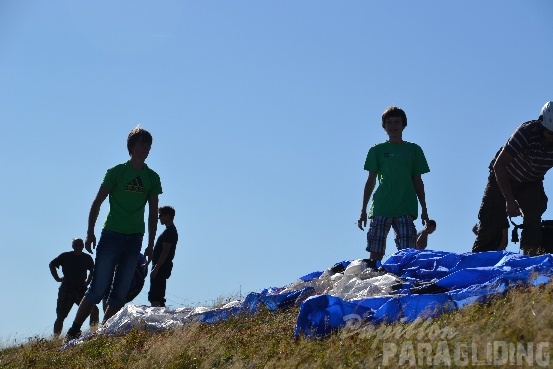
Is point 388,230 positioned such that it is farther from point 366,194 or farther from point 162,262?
point 162,262

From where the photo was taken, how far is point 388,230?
37.0ft

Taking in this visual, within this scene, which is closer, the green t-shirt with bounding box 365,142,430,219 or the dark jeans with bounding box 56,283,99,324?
the green t-shirt with bounding box 365,142,430,219

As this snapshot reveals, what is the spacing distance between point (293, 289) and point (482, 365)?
162 inches

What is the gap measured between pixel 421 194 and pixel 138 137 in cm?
337

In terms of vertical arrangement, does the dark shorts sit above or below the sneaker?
above

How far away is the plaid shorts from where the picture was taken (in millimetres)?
11172

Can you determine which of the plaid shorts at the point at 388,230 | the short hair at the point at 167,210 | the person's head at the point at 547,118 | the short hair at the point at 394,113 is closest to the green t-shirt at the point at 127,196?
the short hair at the point at 167,210

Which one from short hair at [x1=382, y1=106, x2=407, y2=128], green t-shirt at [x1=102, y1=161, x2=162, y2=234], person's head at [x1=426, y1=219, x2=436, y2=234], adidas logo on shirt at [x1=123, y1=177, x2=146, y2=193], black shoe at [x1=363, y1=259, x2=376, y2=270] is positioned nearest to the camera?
black shoe at [x1=363, y1=259, x2=376, y2=270]

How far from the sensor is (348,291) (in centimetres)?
909

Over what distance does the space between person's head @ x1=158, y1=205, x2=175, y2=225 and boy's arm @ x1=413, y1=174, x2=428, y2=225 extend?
3.42 m

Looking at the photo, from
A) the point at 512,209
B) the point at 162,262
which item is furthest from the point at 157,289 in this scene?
the point at 512,209

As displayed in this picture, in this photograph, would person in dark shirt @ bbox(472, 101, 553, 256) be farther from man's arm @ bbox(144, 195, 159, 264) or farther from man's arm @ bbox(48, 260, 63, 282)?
man's arm @ bbox(48, 260, 63, 282)

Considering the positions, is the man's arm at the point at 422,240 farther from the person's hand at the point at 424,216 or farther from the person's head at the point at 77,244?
the person's head at the point at 77,244

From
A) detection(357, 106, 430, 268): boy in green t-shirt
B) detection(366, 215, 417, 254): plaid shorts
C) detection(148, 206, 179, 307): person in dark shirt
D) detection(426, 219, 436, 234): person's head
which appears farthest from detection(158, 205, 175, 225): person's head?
detection(426, 219, 436, 234): person's head
